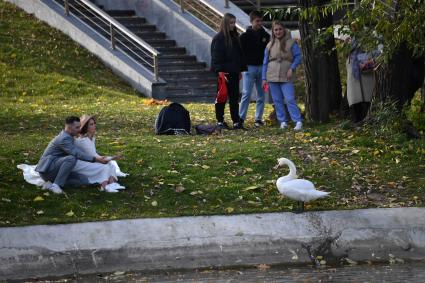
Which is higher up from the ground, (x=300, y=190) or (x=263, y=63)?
(x=263, y=63)

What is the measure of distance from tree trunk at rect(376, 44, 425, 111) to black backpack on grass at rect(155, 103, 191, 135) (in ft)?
9.40

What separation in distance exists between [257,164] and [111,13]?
48.5 feet

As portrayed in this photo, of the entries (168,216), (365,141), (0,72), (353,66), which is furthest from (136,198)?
(0,72)

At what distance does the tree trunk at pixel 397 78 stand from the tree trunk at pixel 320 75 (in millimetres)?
1413

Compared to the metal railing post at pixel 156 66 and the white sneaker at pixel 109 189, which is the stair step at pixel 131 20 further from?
the white sneaker at pixel 109 189

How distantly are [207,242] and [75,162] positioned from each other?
1.99 meters

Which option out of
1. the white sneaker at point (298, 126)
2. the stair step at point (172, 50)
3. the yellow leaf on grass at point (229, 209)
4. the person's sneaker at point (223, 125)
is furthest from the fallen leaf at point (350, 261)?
the stair step at point (172, 50)

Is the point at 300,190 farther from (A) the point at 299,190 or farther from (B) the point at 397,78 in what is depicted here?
(B) the point at 397,78

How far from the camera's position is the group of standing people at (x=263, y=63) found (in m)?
15.3

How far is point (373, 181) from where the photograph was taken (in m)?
12.0

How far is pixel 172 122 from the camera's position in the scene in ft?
49.1

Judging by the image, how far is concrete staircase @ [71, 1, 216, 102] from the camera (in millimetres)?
22531

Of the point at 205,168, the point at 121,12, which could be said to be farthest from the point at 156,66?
the point at 205,168

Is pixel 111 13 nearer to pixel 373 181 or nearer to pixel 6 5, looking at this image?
pixel 6 5
